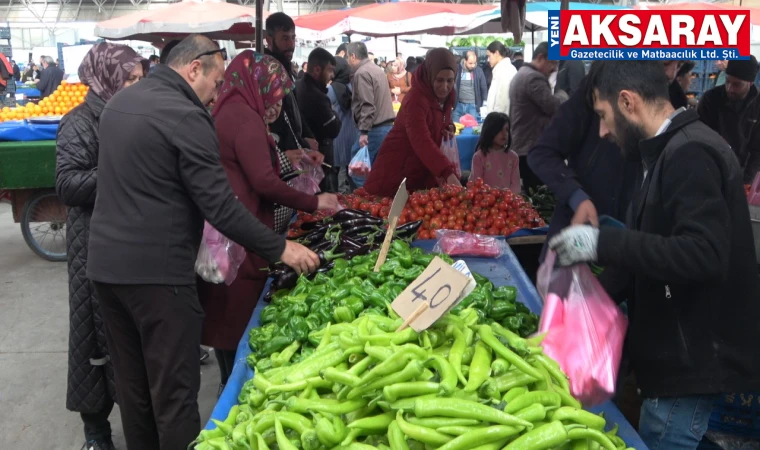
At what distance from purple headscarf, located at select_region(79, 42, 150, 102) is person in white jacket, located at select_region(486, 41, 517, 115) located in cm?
820

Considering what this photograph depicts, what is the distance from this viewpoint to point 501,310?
8.41 ft

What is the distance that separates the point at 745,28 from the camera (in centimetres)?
525

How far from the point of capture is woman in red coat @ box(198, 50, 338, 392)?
3389 mm

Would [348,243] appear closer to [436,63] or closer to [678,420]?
[678,420]

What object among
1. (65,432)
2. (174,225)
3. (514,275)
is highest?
(174,225)

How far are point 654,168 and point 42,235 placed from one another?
782 cm

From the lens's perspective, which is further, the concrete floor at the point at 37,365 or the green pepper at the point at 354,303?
the concrete floor at the point at 37,365

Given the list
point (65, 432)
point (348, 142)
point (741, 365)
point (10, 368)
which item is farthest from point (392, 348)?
point (348, 142)

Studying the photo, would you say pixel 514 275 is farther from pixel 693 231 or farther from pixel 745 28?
pixel 745 28

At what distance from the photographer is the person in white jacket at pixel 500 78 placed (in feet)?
35.6

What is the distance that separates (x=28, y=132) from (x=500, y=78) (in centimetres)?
710

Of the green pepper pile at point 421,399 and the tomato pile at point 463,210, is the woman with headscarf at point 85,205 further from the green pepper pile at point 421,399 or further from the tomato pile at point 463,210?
the tomato pile at point 463,210

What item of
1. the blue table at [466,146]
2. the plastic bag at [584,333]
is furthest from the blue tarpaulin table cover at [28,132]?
the plastic bag at [584,333]

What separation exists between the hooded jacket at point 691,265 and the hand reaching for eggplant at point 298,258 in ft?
4.78
